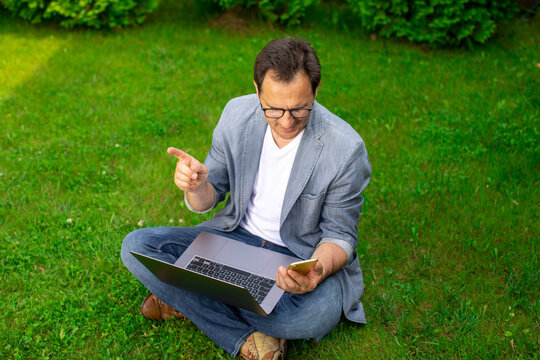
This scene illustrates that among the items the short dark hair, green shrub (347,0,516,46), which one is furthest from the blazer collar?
green shrub (347,0,516,46)

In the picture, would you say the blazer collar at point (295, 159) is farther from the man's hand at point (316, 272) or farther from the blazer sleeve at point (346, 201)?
the man's hand at point (316, 272)

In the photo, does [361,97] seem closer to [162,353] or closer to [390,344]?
[390,344]

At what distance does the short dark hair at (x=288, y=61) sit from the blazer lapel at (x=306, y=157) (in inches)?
10.6

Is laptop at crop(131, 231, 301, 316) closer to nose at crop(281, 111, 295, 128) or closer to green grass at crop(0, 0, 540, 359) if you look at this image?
A: green grass at crop(0, 0, 540, 359)

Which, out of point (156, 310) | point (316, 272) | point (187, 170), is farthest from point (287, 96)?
point (156, 310)

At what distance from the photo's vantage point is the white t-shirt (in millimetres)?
3018

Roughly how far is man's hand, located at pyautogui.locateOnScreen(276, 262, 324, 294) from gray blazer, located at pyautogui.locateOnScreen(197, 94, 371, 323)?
282mm

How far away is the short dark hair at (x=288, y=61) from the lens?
8.46 ft

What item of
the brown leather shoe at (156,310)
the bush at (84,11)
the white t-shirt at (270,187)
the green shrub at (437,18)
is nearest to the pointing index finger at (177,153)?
the white t-shirt at (270,187)

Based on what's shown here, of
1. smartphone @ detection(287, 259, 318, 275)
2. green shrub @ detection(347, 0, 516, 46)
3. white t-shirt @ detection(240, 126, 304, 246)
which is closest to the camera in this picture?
smartphone @ detection(287, 259, 318, 275)

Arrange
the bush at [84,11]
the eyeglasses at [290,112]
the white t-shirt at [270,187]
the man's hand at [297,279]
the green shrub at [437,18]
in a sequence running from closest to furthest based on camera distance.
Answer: the man's hand at [297,279], the eyeglasses at [290,112], the white t-shirt at [270,187], the green shrub at [437,18], the bush at [84,11]

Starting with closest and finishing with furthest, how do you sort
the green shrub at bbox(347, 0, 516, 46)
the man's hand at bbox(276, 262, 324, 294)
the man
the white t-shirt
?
the man's hand at bbox(276, 262, 324, 294) < the man < the white t-shirt < the green shrub at bbox(347, 0, 516, 46)

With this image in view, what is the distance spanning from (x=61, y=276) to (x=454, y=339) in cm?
253

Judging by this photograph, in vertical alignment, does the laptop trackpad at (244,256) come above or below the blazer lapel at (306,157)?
below
